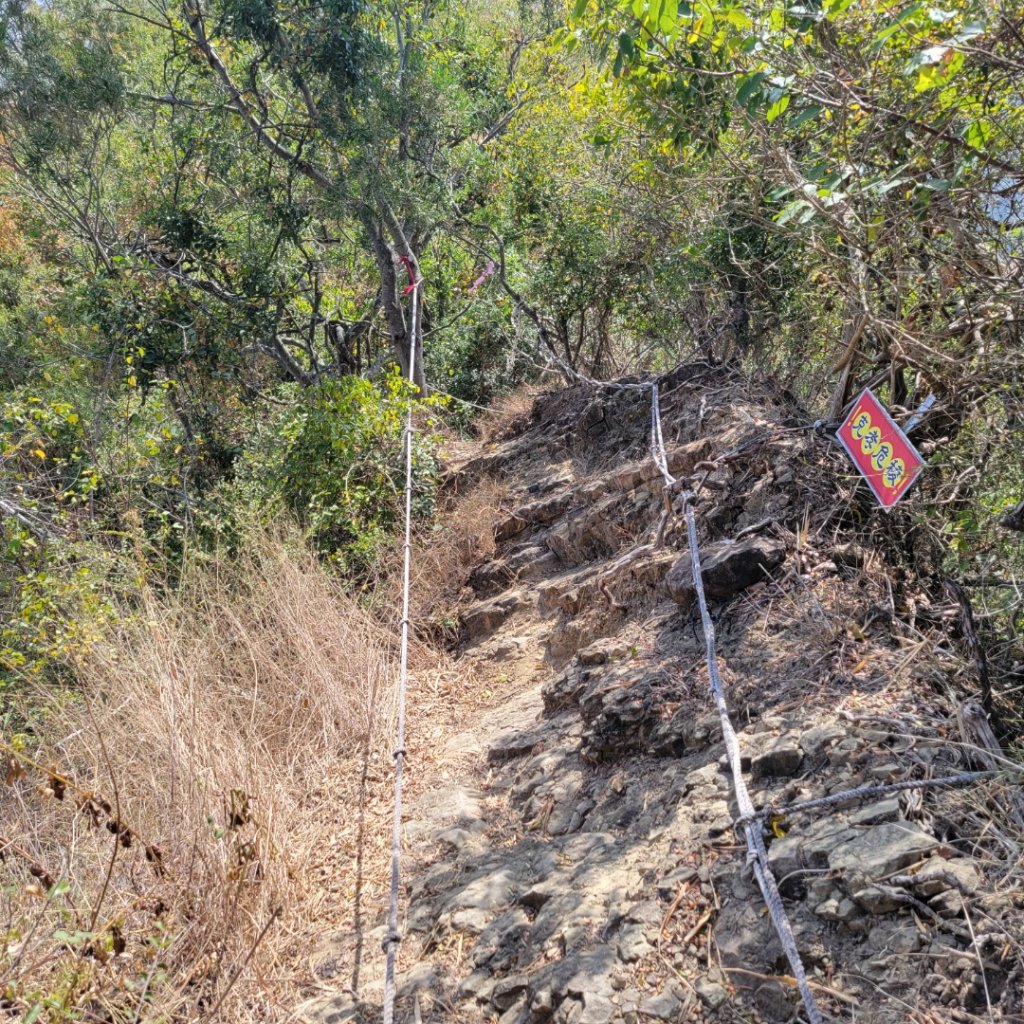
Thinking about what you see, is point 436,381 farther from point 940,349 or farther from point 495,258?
point 940,349

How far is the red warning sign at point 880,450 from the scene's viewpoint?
3297 millimetres

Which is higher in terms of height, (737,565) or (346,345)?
(346,345)

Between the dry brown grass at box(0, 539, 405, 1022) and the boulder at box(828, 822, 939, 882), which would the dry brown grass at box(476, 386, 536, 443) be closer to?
the dry brown grass at box(0, 539, 405, 1022)

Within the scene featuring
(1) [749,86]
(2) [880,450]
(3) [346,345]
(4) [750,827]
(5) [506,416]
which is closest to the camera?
(4) [750,827]

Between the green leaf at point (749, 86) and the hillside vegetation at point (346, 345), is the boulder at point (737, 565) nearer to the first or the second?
the hillside vegetation at point (346, 345)

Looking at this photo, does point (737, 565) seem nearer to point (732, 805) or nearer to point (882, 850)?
point (732, 805)

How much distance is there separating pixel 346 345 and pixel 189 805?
7208 mm

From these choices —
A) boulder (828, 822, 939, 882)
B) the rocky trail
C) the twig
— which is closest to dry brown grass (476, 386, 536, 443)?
the rocky trail

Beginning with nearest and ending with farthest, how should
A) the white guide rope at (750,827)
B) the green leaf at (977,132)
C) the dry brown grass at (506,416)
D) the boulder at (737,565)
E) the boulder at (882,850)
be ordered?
the white guide rope at (750,827), the boulder at (882,850), the green leaf at (977,132), the boulder at (737,565), the dry brown grass at (506,416)

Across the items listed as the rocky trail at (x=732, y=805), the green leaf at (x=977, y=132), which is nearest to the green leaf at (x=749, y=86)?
the green leaf at (x=977, y=132)

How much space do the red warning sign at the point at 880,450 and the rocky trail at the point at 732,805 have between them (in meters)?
0.35

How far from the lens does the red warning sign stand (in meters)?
3.30

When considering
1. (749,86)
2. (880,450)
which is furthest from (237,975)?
(749,86)

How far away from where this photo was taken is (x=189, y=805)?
3.34m
